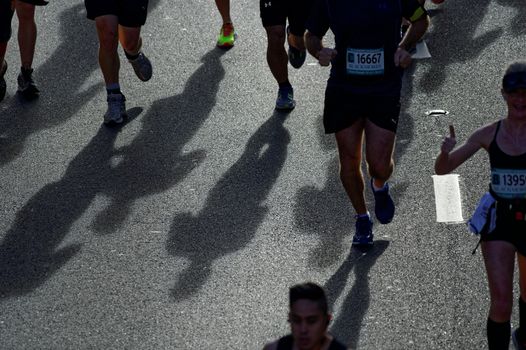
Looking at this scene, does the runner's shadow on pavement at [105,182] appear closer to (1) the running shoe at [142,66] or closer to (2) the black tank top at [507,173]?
(1) the running shoe at [142,66]

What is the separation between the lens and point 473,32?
12.3 m

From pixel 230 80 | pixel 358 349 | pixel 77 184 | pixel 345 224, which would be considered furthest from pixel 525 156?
pixel 230 80

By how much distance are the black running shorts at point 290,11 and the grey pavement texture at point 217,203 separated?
84cm

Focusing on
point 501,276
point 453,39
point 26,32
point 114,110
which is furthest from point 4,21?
point 501,276

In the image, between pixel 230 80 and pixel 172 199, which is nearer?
pixel 172 199

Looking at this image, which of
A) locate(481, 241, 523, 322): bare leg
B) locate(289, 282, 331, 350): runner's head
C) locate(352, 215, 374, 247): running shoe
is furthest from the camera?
locate(352, 215, 374, 247): running shoe

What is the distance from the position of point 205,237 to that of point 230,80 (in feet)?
9.73

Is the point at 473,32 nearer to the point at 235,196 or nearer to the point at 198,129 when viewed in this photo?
the point at 198,129

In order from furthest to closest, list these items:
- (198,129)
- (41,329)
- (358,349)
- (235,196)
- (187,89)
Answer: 1. (187,89)
2. (198,129)
3. (235,196)
4. (41,329)
5. (358,349)

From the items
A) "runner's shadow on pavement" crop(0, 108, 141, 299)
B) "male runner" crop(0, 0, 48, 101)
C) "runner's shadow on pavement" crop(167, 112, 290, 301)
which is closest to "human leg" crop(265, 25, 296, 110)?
"runner's shadow on pavement" crop(167, 112, 290, 301)

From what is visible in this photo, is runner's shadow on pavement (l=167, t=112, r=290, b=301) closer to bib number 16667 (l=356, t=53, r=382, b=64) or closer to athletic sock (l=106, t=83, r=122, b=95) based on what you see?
athletic sock (l=106, t=83, r=122, b=95)

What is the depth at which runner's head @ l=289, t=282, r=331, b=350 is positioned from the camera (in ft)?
18.1

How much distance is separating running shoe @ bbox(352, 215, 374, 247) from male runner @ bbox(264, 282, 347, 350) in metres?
2.83

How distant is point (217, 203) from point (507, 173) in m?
3.13
